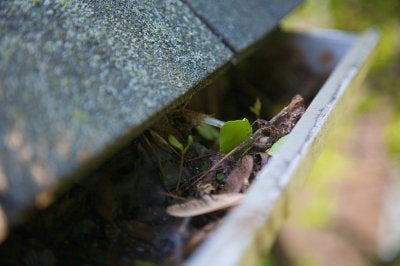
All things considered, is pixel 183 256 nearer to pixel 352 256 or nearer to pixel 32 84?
pixel 32 84

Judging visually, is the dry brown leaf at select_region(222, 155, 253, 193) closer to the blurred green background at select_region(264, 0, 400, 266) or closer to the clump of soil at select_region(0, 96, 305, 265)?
the clump of soil at select_region(0, 96, 305, 265)

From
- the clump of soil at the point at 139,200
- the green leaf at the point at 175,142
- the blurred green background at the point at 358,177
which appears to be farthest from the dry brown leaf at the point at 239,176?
the blurred green background at the point at 358,177

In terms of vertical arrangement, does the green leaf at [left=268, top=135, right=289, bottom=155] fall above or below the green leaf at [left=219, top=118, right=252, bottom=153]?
below

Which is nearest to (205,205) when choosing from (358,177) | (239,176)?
(239,176)

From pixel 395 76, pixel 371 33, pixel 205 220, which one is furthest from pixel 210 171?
pixel 395 76

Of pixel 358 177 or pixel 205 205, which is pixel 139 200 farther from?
pixel 358 177

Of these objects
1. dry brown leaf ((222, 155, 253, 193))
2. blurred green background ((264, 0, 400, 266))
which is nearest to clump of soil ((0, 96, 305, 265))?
dry brown leaf ((222, 155, 253, 193))
